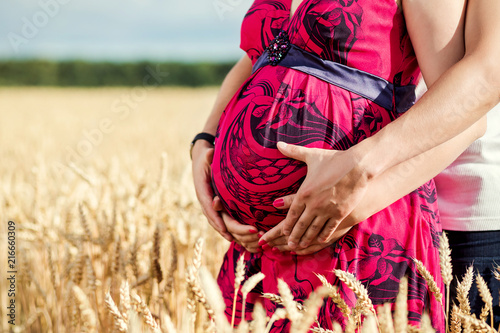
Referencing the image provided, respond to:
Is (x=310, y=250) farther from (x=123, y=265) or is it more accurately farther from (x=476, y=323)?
(x=123, y=265)

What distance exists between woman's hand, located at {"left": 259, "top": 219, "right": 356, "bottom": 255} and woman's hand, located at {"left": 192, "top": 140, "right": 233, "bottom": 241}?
Answer: 18cm

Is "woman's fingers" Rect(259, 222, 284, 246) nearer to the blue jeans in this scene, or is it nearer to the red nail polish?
the red nail polish

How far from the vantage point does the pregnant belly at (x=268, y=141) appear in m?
1.00

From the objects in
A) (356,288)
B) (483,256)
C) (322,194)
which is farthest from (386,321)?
(483,256)

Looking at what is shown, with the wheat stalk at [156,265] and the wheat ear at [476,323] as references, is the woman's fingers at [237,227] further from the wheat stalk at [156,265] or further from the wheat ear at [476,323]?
the wheat ear at [476,323]

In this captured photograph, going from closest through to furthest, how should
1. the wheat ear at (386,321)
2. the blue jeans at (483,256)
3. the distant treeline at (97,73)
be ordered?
the wheat ear at (386,321) < the blue jeans at (483,256) < the distant treeline at (97,73)

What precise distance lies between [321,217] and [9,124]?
8.40 meters

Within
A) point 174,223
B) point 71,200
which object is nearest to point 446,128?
point 174,223

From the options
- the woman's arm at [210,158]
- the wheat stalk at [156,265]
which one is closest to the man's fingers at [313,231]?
the woman's arm at [210,158]

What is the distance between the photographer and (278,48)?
1.08 metres

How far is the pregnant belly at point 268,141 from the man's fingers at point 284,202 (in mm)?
28

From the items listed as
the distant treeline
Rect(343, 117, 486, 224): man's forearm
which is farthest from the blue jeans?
the distant treeline

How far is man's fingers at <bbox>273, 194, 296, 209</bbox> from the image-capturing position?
39.0 inches

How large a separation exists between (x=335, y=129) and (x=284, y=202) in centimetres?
19
